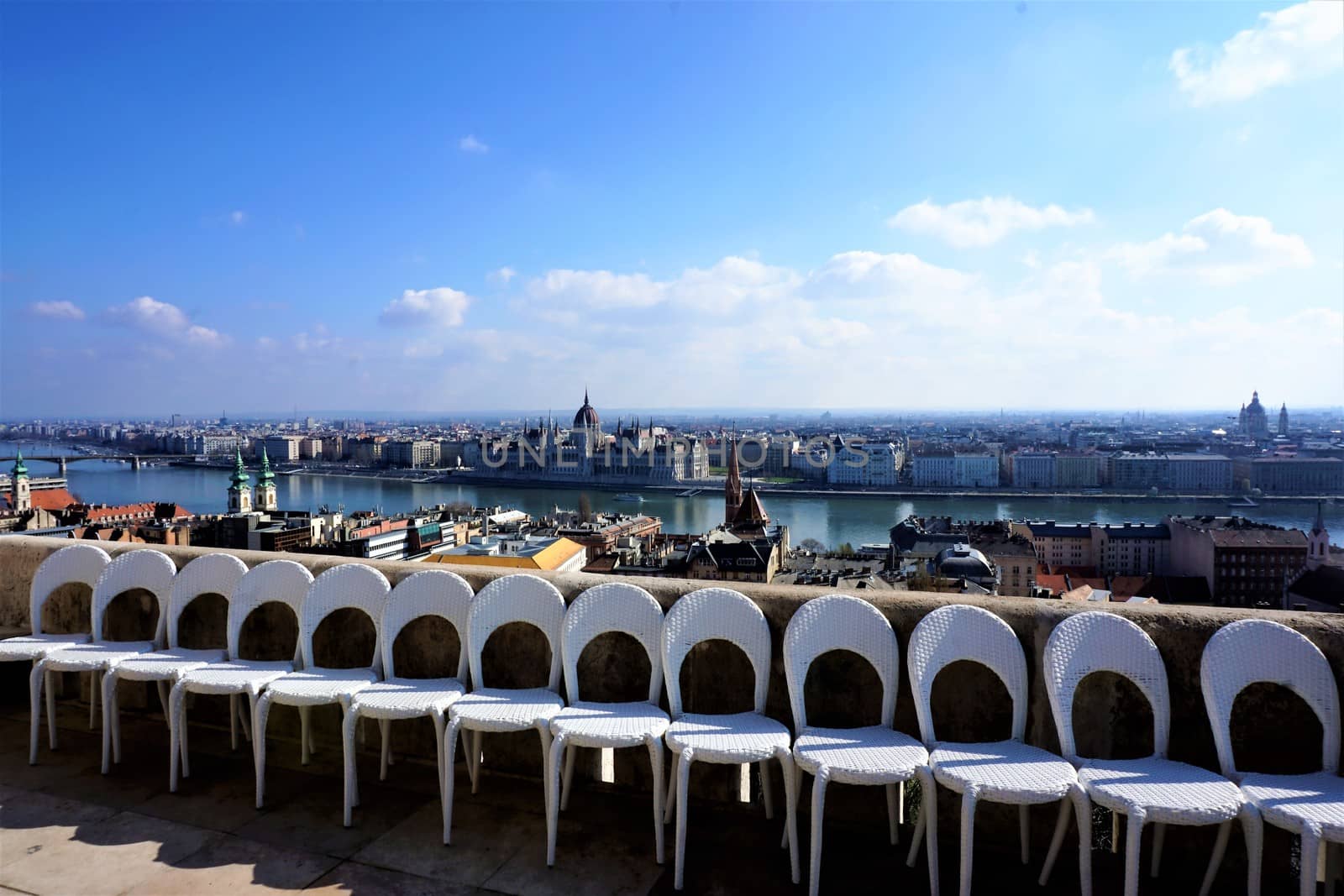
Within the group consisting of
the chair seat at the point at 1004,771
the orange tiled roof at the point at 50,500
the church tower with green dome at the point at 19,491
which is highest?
the chair seat at the point at 1004,771

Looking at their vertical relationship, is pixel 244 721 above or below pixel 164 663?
below

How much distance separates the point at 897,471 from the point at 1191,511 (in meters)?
20.6

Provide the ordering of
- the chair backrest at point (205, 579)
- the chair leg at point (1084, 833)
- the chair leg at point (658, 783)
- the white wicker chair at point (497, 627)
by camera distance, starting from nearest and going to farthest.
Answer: the chair leg at point (1084, 833) → the chair leg at point (658, 783) → the white wicker chair at point (497, 627) → the chair backrest at point (205, 579)

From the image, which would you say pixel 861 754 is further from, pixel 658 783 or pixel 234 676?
pixel 234 676

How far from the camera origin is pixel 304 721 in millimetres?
2072

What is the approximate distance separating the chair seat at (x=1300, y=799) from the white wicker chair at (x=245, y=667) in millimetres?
1906

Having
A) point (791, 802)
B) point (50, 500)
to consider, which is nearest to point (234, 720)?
point (791, 802)

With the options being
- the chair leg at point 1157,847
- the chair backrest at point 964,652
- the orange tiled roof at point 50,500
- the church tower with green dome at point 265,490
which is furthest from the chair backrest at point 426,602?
the orange tiled roof at point 50,500

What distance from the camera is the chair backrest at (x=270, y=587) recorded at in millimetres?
2074

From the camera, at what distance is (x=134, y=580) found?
7.47 ft

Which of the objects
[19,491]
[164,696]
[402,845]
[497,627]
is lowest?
[19,491]

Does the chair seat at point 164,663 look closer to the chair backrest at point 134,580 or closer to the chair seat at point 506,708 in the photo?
the chair backrest at point 134,580

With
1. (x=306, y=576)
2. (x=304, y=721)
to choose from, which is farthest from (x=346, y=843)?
(x=306, y=576)

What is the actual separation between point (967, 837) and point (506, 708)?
2.96ft
